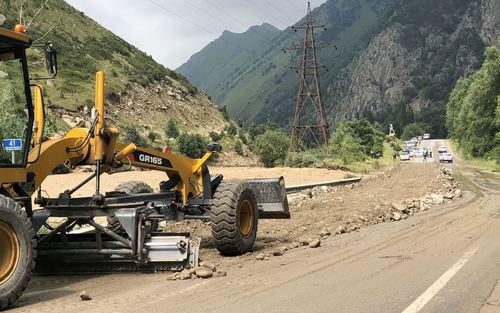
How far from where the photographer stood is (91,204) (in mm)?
8266

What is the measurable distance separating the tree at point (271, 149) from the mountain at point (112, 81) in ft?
38.6

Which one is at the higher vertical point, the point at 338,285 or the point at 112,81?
the point at 112,81

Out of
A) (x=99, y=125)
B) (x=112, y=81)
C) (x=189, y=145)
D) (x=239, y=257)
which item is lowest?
(x=239, y=257)

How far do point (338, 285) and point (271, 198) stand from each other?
4.16 metres

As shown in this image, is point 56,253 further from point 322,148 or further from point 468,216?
point 322,148

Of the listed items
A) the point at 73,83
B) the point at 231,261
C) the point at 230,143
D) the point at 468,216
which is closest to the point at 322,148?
the point at 230,143

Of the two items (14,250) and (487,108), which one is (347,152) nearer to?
(487,108)

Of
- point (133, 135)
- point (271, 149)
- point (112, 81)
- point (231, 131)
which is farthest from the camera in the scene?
point (231, 131)

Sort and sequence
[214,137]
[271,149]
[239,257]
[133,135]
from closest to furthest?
[239,257], [133,135], [271,149], [214,137]

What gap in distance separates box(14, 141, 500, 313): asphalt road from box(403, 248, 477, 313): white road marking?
0.04 feet

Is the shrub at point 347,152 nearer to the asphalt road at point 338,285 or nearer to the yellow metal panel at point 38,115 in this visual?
the asphalt road at point 338,285

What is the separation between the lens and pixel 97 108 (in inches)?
315

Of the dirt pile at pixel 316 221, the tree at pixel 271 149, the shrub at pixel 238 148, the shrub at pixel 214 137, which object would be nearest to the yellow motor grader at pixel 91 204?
the dirt pile at pixel 316 221

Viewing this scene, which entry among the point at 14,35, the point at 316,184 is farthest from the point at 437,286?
the point at 316,184
